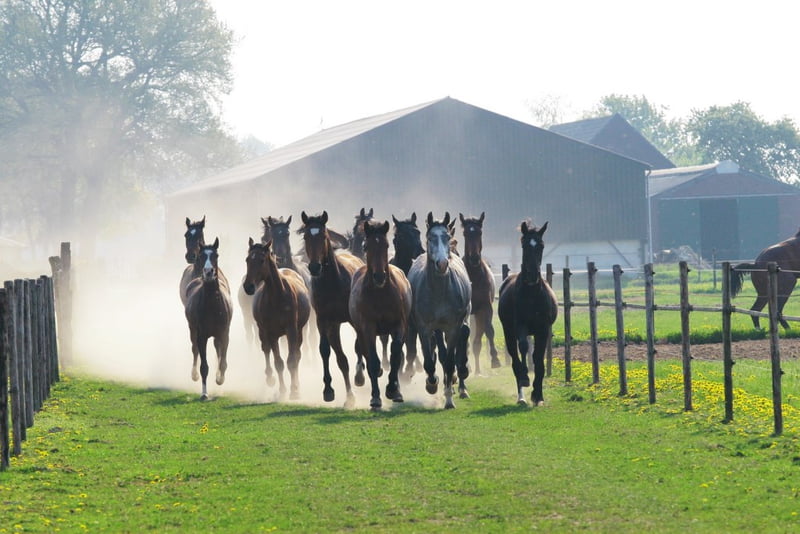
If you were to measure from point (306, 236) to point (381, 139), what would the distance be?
40218mm

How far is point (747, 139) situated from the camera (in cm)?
13412

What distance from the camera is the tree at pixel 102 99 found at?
88.1 metres

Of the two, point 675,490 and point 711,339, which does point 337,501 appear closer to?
point 675,490

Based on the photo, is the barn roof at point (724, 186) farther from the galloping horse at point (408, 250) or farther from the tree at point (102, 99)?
the galloping horse at point (408, 250)

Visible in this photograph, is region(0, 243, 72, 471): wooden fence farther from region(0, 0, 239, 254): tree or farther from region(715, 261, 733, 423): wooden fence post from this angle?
region(0, 0, 239, 254): tree

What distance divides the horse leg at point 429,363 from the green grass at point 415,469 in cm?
47

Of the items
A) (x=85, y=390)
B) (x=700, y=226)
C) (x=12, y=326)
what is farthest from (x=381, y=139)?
(x=12, y=326)

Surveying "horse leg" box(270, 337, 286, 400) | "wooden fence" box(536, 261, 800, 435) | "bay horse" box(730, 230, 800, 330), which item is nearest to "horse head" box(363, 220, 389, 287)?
"horse leg" box(270, 337, 286, 400)

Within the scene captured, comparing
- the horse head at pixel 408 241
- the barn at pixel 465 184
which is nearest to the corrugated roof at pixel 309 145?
the barn at pixel 465 184

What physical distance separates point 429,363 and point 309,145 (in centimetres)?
5120

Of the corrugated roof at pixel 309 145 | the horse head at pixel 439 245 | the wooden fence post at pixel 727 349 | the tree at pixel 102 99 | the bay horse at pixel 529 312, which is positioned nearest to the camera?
the wooden fence post at pixel 727 349

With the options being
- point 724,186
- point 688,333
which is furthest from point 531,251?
point 724,186

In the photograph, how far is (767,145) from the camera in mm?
131750

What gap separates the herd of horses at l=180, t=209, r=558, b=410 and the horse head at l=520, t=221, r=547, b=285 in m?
0.02
